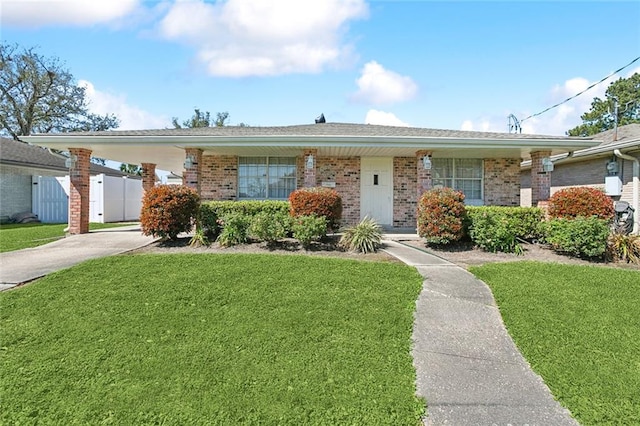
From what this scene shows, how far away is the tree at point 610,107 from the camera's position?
1214 inches

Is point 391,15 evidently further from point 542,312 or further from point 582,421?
point 582,421

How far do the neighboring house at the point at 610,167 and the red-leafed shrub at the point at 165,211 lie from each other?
11157 mm

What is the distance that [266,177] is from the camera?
1195 centimetres

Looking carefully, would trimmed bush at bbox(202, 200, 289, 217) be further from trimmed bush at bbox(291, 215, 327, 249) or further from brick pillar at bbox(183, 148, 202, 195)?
brick pillar at bbox(183, 148, 202, 195)

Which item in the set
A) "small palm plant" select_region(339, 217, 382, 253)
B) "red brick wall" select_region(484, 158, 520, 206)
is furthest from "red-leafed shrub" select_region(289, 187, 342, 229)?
"red brick wall" select_region(484, 158, 520, 206)

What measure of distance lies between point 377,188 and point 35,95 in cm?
3124

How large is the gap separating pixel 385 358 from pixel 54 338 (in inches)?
132

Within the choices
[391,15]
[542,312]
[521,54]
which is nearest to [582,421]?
[542,312]

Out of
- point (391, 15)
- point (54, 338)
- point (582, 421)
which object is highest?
point (391, 15)

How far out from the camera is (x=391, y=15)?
903 centimetres

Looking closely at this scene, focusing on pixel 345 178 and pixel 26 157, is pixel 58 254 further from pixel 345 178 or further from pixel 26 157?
pixel 26 157

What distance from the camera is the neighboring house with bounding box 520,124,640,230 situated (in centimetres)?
969

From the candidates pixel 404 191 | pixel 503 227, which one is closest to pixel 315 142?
pixel 404 191

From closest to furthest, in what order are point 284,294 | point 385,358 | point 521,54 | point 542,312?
point 385,358 → point 542,312 → point 284,294 → point 521,54
